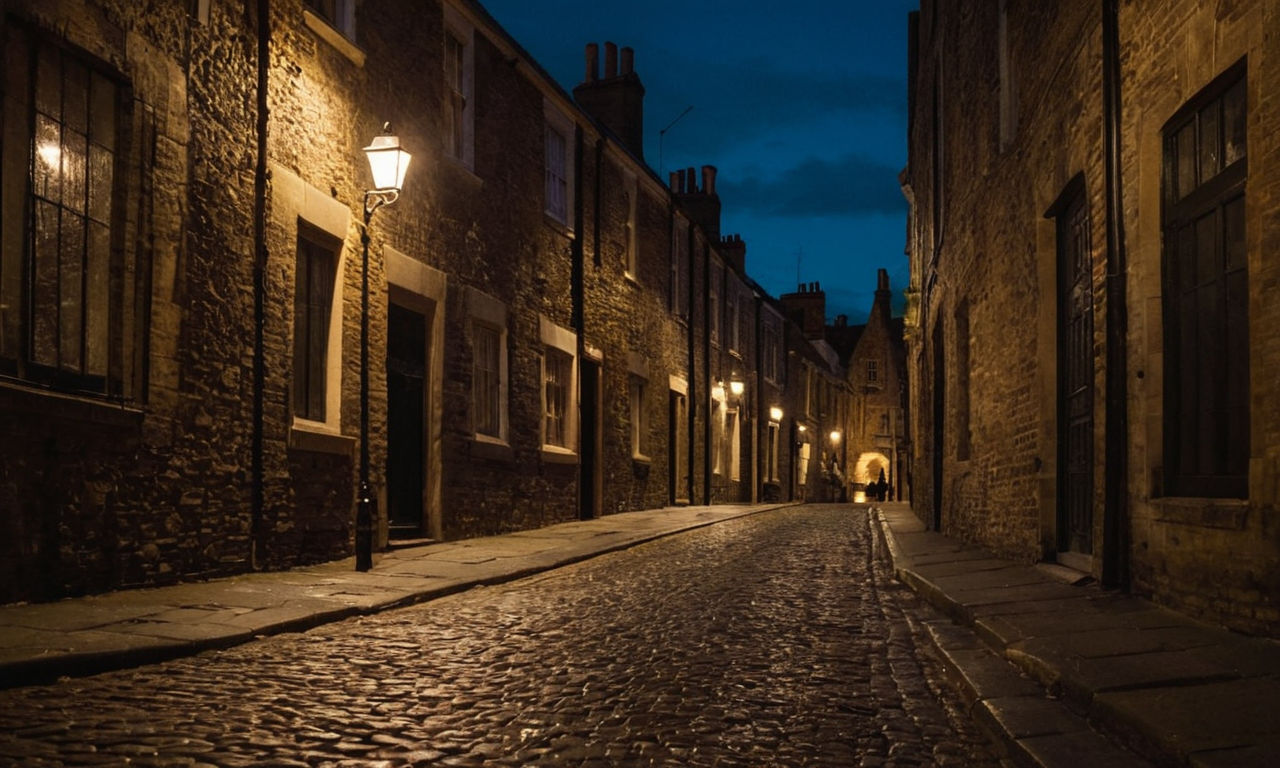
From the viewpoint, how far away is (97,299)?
7.75m

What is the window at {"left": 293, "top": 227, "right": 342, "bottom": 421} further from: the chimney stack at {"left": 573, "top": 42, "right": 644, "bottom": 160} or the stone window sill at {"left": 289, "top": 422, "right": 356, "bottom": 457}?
the chimney stack at {"left": 573, "top": 42, "right": 644, "bottom": 160}

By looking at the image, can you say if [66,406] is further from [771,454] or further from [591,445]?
[771,454]

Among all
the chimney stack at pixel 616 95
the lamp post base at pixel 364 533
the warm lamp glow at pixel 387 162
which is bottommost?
the lamp post base at pixel 364 533

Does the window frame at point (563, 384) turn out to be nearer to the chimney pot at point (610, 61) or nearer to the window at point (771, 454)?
the chimney pot at point (610, 61)

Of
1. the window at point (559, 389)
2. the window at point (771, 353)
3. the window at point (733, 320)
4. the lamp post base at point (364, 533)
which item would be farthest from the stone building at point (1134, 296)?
the window at point (771, 353)

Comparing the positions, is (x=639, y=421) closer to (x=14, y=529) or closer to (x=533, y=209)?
(x=533, y=209)

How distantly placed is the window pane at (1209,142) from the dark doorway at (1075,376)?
1744 mm

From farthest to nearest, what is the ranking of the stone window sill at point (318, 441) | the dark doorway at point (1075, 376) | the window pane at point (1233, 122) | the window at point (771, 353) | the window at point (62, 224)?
the window at point (771, 353) → the stone window sill at point (318, 441) → the dark doorway at point (1075, 376) → the window at point (62, 224) → the window pane at point (1233, 122)

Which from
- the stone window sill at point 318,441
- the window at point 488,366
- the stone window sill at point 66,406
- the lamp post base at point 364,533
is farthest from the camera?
the window at point 488,366

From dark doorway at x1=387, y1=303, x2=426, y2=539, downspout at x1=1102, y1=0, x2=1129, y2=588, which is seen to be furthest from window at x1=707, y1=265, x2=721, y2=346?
downspout at x1=1102, y1=0, x2=1129, y2=588

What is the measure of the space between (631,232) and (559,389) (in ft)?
15.5

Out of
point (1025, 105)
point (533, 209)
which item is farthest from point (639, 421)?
point (1025, 105)

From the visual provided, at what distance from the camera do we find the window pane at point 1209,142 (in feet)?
21.5

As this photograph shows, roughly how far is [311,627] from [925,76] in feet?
49.9
